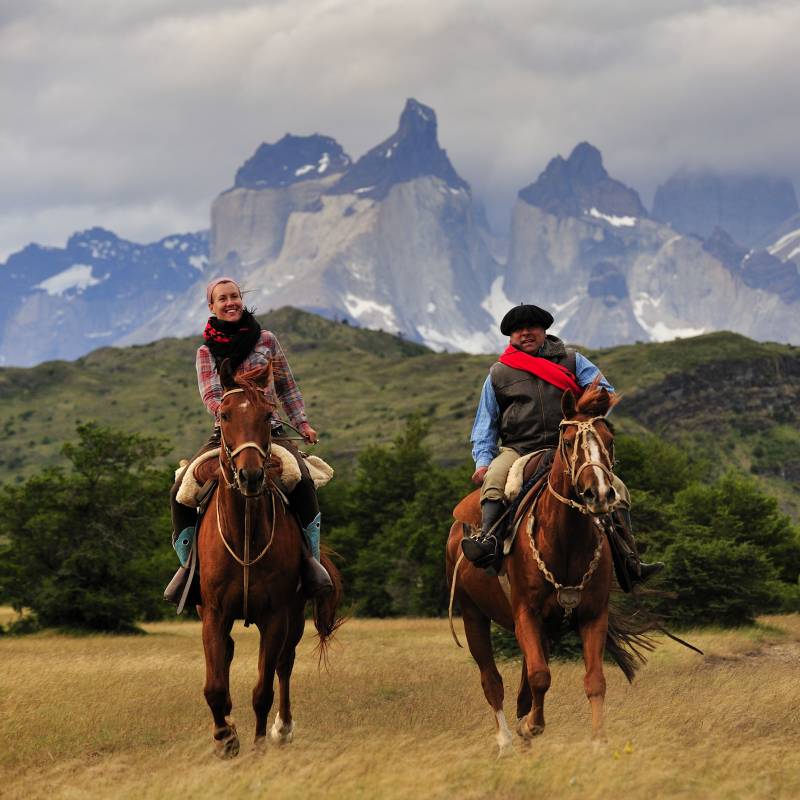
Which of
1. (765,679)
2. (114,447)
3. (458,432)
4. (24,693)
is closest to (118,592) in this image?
(114,447)

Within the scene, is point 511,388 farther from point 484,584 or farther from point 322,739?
point 322,739

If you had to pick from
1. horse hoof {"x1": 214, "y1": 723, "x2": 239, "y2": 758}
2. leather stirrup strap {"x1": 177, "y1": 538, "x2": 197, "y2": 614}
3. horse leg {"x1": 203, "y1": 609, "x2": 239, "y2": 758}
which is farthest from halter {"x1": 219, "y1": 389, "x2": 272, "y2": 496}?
horse hoof {"x1": 214, "y1": 723, "x2": 239, "y2": 758}

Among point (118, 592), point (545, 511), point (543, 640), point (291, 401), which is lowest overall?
point (118, 592)

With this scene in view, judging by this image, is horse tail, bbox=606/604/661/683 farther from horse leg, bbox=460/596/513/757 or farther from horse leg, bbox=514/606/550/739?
horse leg, bbox=514/606/550/739

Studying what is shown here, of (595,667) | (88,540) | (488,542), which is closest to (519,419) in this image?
(488,542)

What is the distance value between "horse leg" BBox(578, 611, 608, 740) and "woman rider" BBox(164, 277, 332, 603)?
2.73 meters

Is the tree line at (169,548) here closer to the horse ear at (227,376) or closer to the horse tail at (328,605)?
the horse tail at (328,605)

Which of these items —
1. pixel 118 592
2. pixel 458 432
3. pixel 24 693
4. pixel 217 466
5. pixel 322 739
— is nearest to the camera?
pixel 217 466

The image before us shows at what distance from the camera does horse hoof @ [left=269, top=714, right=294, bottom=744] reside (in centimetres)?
1215

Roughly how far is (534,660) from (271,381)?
3.60m

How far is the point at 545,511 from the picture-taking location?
427 inches

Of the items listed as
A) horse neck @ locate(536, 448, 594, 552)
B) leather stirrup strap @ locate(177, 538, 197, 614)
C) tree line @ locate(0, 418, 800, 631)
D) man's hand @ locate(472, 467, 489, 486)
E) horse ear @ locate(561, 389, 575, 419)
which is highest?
horse ear @ locate(561, 389, 575, 419)

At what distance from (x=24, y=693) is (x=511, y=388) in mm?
8554

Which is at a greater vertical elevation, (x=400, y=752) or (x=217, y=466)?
(x=217, y=466)
